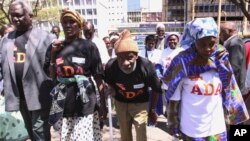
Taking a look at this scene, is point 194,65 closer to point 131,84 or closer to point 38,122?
point 131,84

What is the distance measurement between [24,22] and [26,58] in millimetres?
352

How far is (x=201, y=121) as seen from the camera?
2836 mm

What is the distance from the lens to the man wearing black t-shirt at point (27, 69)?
342 centimetres

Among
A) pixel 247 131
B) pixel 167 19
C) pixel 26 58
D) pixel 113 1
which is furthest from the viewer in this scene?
pixel 113 1

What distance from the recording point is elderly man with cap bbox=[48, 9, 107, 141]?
3.15 meters

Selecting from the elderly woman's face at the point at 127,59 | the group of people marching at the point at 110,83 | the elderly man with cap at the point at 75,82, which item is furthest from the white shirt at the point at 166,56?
the elderly man with cap at the point at 75,82

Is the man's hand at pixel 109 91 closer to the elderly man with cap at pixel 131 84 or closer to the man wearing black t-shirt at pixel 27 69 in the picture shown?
the elderly man with cap at pixel 131 84

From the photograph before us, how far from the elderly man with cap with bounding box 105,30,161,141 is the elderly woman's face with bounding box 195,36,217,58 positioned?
2.31 feet

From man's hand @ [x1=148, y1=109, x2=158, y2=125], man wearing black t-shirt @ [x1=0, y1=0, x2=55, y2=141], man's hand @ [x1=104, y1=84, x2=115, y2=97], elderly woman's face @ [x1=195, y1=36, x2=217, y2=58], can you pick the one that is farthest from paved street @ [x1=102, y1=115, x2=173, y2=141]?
elderly woman's face @ [x1=195, y1=36, x2=217, y2=58]

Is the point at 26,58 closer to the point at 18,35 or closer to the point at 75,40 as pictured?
the point at 18,35

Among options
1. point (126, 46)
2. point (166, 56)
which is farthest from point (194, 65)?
point (166, 56)

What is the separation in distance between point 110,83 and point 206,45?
117cm

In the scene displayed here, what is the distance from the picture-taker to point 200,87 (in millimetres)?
2766

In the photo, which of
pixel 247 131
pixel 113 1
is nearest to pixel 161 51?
pixel 247 131
